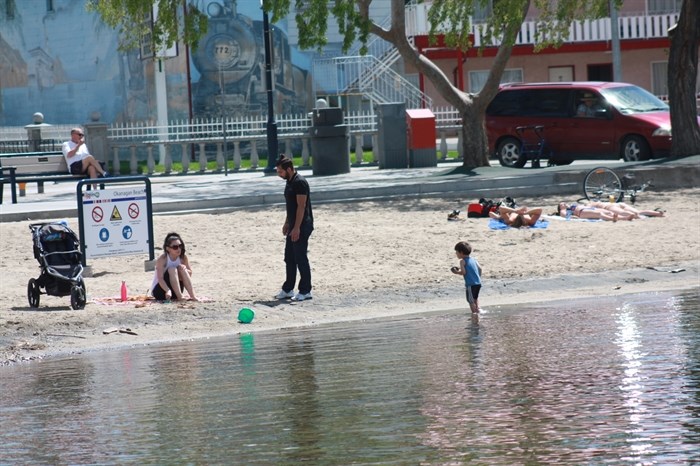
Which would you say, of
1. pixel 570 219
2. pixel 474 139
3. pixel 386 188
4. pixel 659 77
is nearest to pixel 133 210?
pixel 570 219

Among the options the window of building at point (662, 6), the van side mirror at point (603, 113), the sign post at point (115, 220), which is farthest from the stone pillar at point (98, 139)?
the window of building at point (662, 6)

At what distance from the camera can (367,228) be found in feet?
68.2

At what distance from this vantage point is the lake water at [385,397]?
8.35 meters

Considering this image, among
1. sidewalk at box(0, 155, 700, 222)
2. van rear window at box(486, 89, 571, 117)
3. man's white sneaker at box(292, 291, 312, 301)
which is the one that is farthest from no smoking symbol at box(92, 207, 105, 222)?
van rear window at box(486, 89, 571, 117)

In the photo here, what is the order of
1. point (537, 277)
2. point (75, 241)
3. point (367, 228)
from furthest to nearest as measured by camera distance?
point (367, 228) → point (537, 277) → point (75, 241)

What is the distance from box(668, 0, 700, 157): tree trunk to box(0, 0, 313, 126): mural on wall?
16714mm

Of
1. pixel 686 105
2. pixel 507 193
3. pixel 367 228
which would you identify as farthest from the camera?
pixel 686 105

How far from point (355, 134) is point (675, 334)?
23830 mm

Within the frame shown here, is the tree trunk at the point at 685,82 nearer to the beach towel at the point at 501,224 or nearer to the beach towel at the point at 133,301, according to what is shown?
the beach towel at the point at 501,224

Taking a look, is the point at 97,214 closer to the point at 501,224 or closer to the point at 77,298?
the point at 77,298

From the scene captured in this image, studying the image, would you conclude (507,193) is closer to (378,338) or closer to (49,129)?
(378,338)

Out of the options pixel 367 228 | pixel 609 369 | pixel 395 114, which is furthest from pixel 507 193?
pixel 609 369

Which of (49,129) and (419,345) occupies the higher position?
(49,129)

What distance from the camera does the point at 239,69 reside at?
4234 cm
